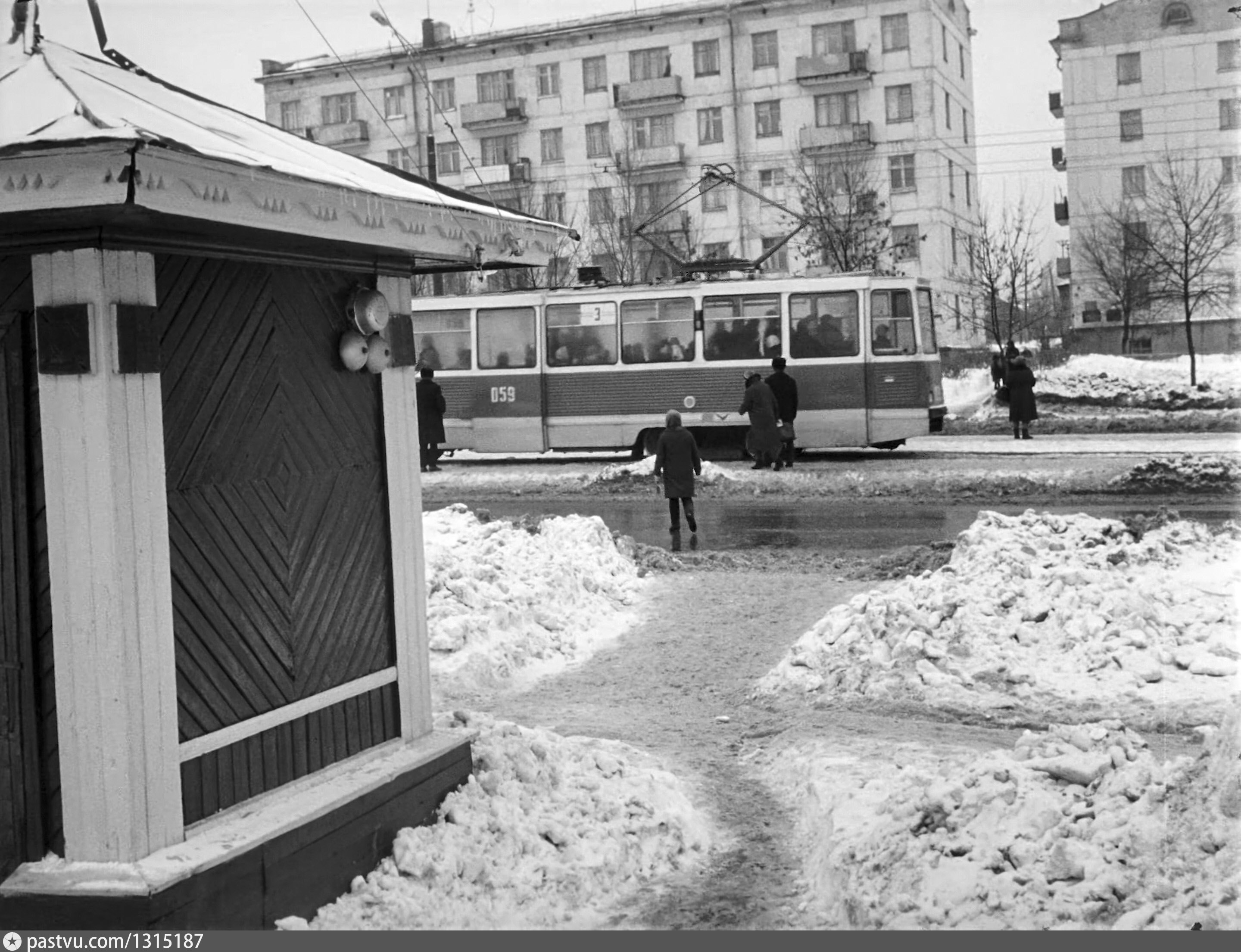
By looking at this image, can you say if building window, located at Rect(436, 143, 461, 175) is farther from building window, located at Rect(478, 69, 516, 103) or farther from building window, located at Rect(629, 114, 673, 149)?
building window, located at Rect(629, 114, 673, 149)

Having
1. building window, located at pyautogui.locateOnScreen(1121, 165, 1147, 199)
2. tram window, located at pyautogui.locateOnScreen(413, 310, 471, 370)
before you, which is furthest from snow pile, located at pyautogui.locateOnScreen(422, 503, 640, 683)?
building window, located at pyautogui.locateOnScreen(1121, 165, 1147, 199)

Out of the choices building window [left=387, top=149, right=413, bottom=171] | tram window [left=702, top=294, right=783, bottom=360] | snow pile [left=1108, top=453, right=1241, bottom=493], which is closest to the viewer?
building window [left=387, top=149, right=413, bottom=171]

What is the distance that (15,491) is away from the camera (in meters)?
4.64

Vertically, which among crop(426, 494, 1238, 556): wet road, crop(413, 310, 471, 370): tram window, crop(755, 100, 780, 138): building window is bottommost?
crop(426, 494, 1238, 556): wet road

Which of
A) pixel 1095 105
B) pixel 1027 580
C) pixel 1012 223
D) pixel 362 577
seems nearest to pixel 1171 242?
pixel 1012 223

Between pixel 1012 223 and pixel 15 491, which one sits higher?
pixel 1012 223

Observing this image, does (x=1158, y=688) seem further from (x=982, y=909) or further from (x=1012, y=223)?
(x=1012, y=223)

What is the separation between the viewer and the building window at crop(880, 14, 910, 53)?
20.6 m

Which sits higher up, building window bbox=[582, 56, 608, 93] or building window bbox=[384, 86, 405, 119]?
building window bbox=[582, 56, 608, 93]

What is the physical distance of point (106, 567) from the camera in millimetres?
4504

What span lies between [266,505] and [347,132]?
18.9ft

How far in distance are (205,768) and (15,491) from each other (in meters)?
1.09

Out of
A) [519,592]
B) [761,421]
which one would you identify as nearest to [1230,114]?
[519,592]

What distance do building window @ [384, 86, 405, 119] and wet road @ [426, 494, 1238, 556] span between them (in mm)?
6408
